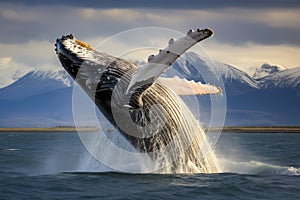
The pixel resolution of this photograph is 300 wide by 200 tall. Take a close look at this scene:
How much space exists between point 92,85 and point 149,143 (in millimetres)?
1480

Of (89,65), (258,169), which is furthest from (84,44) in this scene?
(258,169)

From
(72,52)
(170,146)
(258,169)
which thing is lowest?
(258,169)

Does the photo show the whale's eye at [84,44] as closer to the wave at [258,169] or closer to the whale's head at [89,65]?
the whale's head at [89,65]

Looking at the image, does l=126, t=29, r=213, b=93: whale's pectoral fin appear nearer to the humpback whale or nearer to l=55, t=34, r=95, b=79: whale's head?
the humpback whale

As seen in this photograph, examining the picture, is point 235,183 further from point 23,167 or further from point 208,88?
point 23,167

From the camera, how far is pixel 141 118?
1021 centimetres

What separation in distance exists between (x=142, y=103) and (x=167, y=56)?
1569 millimetres

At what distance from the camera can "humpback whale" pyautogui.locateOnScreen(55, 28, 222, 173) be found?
32.7ft

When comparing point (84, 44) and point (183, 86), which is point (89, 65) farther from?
point (183, 86)

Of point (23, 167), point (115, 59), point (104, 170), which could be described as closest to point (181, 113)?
point (115, 59)

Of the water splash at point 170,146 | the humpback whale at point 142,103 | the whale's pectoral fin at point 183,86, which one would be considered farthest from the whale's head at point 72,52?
the whale's pectoral fin at point 183,86

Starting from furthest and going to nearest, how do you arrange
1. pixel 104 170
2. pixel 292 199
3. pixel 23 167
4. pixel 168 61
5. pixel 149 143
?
pixel 23 167
pixel 104 170
pixel 149 143
pixel 292 199
pixel 168 61

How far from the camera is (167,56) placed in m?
8.65

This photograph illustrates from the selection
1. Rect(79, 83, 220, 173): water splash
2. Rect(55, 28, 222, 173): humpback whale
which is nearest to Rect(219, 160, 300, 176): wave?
Rect(79, 83, 220, 173): water splash
